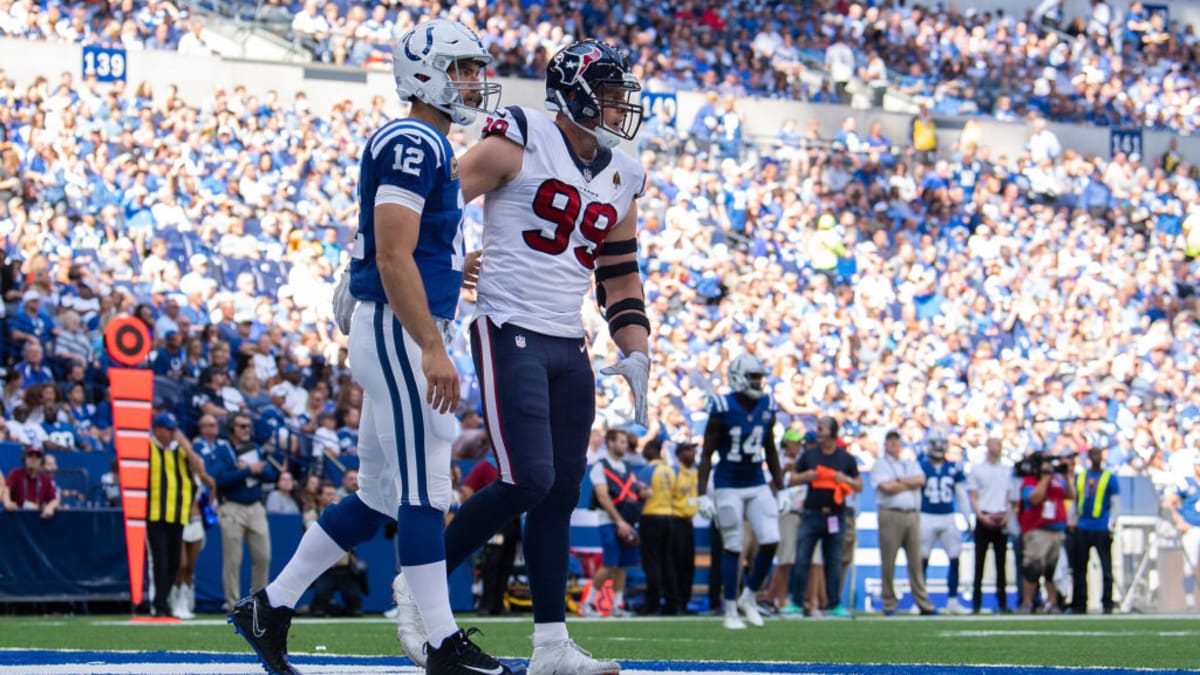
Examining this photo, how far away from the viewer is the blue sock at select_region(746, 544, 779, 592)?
13.4 meters

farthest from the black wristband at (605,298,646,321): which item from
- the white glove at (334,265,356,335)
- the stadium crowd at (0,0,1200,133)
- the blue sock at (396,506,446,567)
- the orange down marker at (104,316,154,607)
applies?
the stadium crowd at (0,0,1200,133)

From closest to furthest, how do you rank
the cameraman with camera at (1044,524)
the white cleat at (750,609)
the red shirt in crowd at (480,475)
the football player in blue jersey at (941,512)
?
the white cleat at (750,609)
the red shirt in crowd at (480,475)
the football player in blue jersey at (941,512)
the cameraman with camera at (1044,524)

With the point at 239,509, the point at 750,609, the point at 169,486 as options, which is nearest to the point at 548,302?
the point at 750,609

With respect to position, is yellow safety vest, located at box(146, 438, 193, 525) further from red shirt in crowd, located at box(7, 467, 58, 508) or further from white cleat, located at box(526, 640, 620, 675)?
white cleat, located at box(526, 640, 620, 675)

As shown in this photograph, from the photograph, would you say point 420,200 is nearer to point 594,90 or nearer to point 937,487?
point 594,90

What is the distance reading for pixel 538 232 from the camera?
19.9ft

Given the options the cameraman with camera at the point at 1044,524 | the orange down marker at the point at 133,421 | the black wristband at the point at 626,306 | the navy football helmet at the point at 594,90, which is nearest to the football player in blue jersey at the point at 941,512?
the cameraman with camera at the point at 1044,524

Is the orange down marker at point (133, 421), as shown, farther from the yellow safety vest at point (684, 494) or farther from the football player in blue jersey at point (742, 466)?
the yellow safety vest at point (684, 494)

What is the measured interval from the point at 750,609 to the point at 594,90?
753 centimetres

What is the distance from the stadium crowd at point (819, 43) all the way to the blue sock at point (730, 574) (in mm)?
13494

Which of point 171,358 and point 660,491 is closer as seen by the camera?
point 171,358

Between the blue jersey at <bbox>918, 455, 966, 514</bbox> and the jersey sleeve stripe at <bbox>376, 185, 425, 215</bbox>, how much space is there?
1297 cm

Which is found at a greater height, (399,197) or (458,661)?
(399,197)

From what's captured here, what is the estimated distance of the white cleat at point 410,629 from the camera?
5.62m
